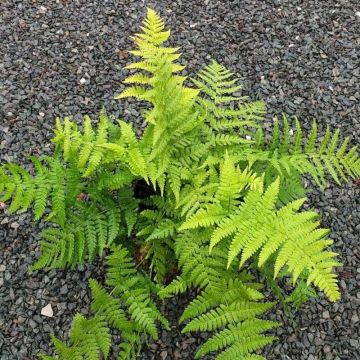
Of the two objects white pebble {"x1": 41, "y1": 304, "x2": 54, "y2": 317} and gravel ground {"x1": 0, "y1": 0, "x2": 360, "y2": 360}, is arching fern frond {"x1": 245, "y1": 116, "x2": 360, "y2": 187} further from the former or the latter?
white pebble {"x1": 41, "y1": 304, "x2": 54, "y2": 317}

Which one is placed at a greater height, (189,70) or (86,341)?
(189,70)

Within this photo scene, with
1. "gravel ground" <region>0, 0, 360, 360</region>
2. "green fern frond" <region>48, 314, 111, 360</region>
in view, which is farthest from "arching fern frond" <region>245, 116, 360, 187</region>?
"green fern frond" <region>48, 314, 111, 360</region>

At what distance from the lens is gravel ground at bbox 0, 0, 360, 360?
298 centimetres

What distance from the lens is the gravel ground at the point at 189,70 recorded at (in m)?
2.98

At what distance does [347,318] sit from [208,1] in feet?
9.02

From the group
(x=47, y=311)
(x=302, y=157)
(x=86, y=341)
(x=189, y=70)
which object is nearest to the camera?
(x=86, y=341)

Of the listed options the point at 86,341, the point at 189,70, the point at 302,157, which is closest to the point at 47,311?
the point at 86,341

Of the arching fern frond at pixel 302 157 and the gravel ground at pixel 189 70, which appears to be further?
the gravel ground at pixel 189 70

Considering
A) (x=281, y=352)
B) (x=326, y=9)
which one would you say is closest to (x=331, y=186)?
(x=281, y=352)

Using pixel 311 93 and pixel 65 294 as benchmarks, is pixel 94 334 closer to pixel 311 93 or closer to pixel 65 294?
pixel 65 294

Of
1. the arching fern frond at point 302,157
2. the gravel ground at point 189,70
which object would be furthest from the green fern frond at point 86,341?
the arching fern frond at point 302,157

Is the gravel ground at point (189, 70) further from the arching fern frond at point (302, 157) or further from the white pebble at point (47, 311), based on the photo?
the arching fern frond at point (302, 157)

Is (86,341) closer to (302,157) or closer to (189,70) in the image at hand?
(302,157)

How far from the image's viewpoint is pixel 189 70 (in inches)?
157
